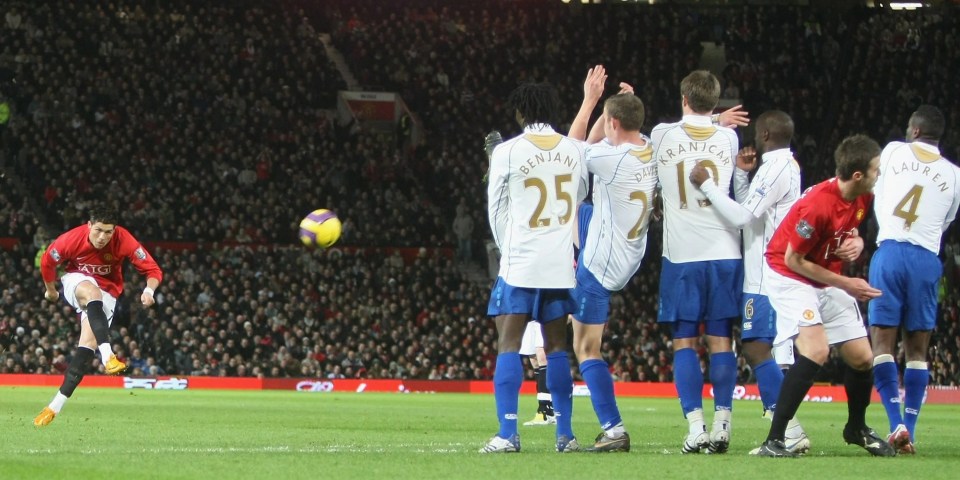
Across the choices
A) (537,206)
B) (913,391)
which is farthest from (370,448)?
(913,391)

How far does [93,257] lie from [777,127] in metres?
7.34

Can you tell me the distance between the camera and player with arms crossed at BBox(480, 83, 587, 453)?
30.1 ft

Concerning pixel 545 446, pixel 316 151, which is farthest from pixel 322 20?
pixel 545 446

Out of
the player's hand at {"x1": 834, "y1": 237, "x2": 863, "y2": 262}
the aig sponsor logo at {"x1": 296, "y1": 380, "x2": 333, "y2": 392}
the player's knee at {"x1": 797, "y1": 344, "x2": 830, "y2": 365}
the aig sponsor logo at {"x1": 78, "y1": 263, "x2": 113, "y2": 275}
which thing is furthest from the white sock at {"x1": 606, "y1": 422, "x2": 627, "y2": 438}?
the aig sponsor logo at {"x1": 296, "y1": 380, "x2": 333, "y2": 392}

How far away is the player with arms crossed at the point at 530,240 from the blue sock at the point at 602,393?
1.13ft

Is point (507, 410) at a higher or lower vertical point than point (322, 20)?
lower

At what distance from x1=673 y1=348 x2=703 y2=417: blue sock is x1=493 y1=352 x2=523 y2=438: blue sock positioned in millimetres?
1156

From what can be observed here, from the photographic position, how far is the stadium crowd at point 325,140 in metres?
30.6

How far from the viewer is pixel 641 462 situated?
337 inches

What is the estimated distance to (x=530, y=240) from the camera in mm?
9219

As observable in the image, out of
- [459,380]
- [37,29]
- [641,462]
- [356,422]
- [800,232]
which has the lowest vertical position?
[459,380]

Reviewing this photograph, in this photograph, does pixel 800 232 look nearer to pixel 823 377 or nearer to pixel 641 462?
pixel 641 462

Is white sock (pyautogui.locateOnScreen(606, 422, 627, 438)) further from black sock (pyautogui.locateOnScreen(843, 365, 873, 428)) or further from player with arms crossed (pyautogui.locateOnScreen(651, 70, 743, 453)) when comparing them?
black sock (pyautogui.locateOnScreen(843, 365, 873, 428))

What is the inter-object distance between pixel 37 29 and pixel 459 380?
50.4 ft
